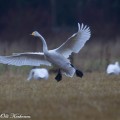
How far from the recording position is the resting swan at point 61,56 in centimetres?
1697

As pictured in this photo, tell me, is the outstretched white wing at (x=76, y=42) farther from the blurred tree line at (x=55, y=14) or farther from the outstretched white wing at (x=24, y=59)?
the blurred tree line at (x=55, y=14)

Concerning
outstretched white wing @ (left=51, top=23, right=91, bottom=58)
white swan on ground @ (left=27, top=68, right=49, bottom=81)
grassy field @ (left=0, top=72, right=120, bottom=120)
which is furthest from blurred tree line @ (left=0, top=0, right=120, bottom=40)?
grassy field @ (left=0, top=72, right=120, bottom=120)

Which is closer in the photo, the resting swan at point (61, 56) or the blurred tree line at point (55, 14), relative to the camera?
the resting swan at point (61, 56)

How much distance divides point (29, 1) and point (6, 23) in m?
5.32

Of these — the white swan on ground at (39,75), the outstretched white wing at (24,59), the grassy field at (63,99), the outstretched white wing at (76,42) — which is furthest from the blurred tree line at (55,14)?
the grassy field at (63,99)

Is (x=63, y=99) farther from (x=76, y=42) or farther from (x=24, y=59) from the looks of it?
(x=24, y=59)

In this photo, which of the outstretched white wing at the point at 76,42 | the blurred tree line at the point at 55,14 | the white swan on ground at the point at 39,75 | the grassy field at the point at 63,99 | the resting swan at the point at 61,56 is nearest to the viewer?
the grassy field at the point at 63,99

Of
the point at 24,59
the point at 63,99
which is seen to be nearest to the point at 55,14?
the point at 24,59

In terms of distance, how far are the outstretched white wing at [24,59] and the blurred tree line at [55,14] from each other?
16.2 metres

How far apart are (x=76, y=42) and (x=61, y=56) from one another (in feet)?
1.82

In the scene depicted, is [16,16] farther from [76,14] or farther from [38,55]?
[38,55]

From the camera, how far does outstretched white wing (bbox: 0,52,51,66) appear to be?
17656 millimetres

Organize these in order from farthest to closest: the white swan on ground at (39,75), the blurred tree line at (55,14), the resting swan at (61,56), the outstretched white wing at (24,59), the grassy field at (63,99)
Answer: the blurred tree line at (55,14)
the white swan on ground at (39,75)
the outstretched white wing at (24,59)
the resting swan at (61,56)
the grassy field at (63,99)

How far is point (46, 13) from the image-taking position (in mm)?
38719
